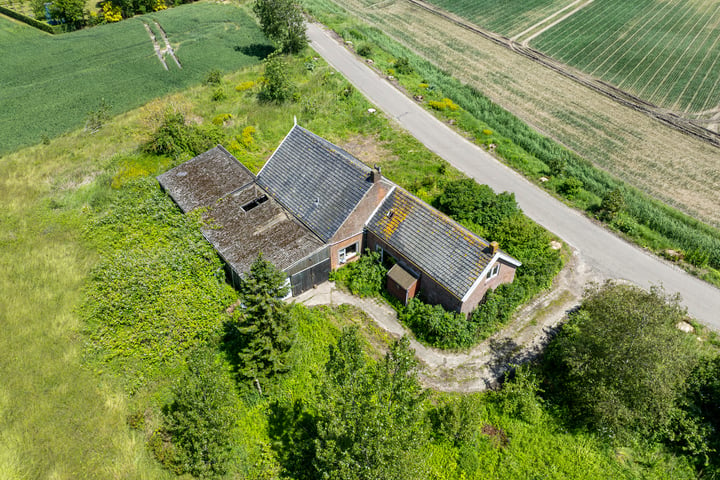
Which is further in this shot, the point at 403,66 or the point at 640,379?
the point at 403,66

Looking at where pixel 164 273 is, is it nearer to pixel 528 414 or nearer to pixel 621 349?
pixel 528 414

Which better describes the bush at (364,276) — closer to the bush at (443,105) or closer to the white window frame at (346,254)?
the white window frame at (346,254)

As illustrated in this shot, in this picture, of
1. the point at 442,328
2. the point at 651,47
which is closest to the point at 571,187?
the point at 442,328

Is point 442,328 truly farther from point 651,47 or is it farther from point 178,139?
point 651,47

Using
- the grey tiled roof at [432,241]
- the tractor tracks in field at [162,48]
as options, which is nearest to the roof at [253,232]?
the grey tiled roof at [432,241]

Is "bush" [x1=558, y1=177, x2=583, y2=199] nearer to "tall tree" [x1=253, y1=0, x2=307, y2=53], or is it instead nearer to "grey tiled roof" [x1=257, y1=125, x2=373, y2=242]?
"grey tiled roof" [x1=257, y1=125, x2=373, y2=242]

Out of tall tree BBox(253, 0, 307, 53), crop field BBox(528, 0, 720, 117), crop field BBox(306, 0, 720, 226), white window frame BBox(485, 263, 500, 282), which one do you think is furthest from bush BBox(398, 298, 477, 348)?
tall tree BBox(253, 0, 307, 53)
